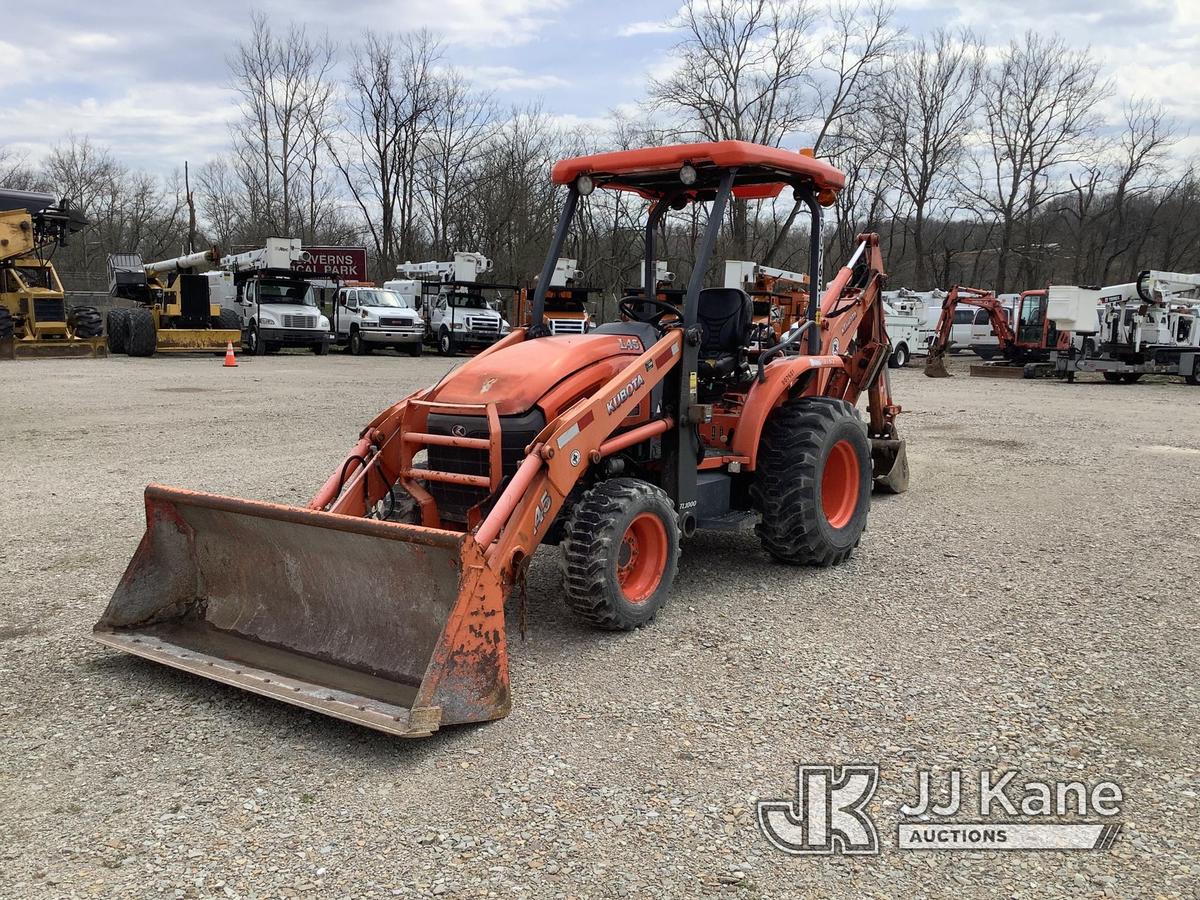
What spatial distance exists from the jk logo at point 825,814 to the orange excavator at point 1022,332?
2294 cm

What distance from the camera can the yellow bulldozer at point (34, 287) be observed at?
2250 centimetres

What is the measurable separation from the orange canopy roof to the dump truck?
69.3ft

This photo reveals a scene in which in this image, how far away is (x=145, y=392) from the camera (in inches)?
631

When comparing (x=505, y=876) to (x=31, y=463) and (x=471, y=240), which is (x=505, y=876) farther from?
(x=471, y=240)

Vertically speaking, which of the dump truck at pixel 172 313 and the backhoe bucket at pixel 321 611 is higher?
the dump truck at pixel 172 313

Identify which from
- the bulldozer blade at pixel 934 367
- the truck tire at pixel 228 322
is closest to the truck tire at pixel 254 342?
the truck tire at pixel 228 322

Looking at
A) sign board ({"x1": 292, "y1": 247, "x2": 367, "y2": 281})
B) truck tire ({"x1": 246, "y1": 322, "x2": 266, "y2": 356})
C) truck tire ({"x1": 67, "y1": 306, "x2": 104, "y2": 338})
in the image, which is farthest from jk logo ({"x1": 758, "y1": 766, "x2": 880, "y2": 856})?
sign board ({"x1": 292, "y1": 247, "x2": 367, "y2": 281})

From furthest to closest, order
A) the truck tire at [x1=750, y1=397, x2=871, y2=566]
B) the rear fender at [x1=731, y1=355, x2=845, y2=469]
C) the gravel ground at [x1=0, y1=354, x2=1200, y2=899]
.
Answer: the truck tire at [x1=750, y1=397, x2=871, y2=566]
the rear fender at [x1=731, y1=355, x2=845, y2=469]
the gravel ground at [x1=0, y1=354, x2=1200, y2=899]

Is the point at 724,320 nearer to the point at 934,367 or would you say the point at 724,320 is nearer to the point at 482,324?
the point at 934,367

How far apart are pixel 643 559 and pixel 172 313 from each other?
25.2m

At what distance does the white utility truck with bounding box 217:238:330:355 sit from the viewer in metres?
26.8

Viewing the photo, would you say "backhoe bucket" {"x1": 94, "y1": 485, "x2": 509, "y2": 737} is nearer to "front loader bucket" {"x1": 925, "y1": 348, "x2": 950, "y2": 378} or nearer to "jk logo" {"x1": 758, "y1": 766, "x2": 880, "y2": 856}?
"jk logo" {"x1": 758, "y1": 766, "x2": 880, "y2": 856}

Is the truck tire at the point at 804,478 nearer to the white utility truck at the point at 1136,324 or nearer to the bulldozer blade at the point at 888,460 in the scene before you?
the bulldozer blade at the point at 888,460

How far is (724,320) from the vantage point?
5727 mm
